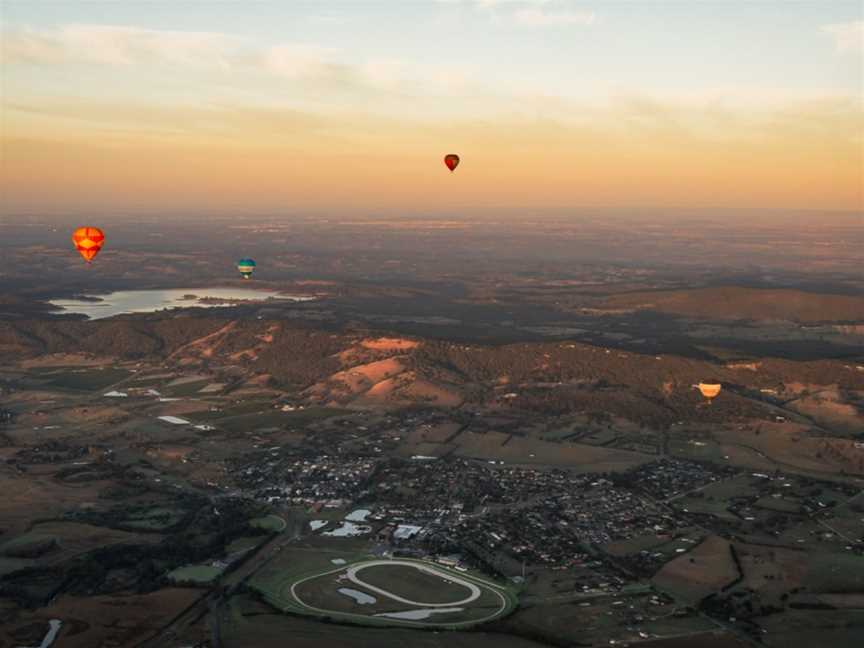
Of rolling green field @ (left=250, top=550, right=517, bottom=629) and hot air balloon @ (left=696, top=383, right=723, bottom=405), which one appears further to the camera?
hot air balloon @ (left=696, top=383, right=723, bottom=405)

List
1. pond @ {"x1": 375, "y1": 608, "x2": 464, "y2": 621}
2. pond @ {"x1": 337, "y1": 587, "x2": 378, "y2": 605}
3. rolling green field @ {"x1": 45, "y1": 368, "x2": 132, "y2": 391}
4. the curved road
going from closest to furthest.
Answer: pond @ {"x1": 375, "y1": 608, "x2": 464, "y2": 621}, the curved road, pond @ {"x1": 337, "y1": 587, "x2": 378, "y2": 605}, rolling green field @ {"x1": 45, "y1": 368, "x2": 132, "y2": 391}

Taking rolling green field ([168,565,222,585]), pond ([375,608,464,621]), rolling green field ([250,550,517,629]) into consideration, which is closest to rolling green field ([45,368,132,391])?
rolling green field ([168,565,222,585])

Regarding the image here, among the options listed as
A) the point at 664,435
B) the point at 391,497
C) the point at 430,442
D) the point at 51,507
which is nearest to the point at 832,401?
the point at 664,435

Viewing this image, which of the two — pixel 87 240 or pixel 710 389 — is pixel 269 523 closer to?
pixel 710 389

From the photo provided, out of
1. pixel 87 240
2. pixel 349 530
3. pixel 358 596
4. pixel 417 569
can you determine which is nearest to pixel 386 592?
pixel 358 596

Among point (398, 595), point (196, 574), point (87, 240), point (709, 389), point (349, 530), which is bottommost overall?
point (196, 574)

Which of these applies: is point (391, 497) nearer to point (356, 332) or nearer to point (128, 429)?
point (128, 429)

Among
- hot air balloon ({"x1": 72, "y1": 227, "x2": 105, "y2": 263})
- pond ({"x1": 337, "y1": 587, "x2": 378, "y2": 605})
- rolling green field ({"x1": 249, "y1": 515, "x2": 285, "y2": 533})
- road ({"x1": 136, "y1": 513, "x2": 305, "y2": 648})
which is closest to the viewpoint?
road ({"x1": 136, "y1": 513, "x2": 305, "y2": 648})

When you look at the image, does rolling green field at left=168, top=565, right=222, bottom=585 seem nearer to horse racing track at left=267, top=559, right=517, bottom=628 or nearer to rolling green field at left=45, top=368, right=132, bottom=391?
horse racing track at left=267, top=559, right=517, bottom=628

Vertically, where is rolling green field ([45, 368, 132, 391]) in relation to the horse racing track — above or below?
below
